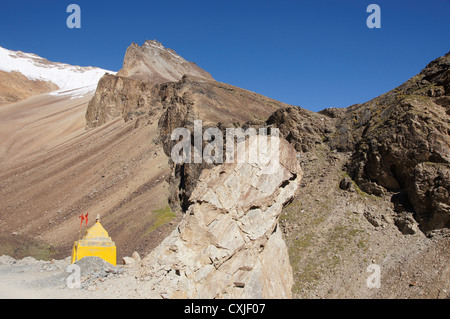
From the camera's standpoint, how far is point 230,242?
1816 cm

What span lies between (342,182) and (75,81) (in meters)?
179

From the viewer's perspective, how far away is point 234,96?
5909cm

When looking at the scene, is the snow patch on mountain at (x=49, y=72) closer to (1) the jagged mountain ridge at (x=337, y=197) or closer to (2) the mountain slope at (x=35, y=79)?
(2) the mountain slope at (x=35, y=79)

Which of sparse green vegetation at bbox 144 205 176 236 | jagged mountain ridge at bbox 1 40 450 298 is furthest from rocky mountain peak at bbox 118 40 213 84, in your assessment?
sparse green vegetation at bbox 144 205 176 236

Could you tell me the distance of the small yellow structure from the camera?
22.0 metres

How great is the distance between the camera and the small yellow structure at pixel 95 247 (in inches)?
867

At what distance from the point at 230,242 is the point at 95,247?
8854mm

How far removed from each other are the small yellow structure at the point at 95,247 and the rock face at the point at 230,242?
5742 millimetres

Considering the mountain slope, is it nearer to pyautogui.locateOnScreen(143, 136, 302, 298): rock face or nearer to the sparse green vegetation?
the sparse green vegetation

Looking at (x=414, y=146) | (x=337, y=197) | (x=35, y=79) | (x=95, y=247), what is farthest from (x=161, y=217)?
(x=35, y=79)

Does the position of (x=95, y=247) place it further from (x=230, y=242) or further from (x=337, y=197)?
(x=337, y=197)

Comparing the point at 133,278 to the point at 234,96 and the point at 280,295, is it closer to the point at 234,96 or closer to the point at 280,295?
the point at 280,295
